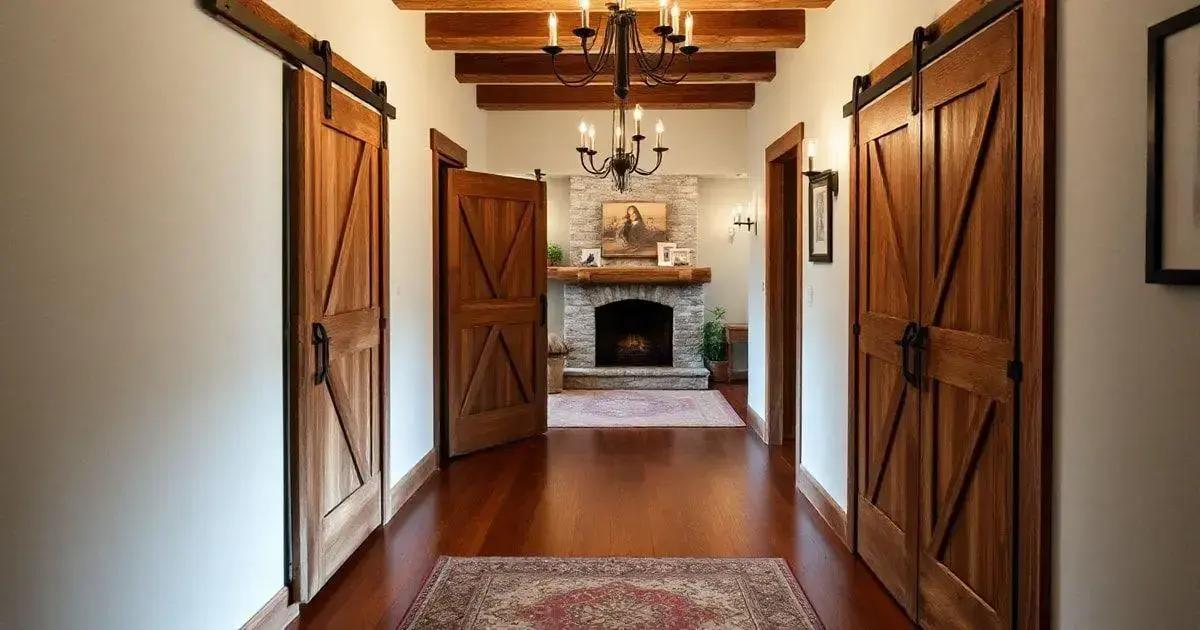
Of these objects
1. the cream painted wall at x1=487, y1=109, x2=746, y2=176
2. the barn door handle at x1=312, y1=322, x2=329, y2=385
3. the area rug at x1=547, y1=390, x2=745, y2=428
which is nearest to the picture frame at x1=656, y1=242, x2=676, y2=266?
the area rug at x1=547, y1=390, x2=745, y2=428

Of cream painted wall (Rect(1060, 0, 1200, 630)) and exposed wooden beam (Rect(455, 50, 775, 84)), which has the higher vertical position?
exposed wooden beam (Rect(455, 50, 775, 84))

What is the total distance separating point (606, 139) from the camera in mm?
7895

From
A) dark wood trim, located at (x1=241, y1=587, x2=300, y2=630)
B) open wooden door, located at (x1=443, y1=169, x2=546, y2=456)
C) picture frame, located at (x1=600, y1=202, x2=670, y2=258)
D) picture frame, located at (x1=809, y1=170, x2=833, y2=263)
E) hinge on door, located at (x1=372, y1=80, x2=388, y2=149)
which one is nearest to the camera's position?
dark wood trim, located at (x1=241, y1=587, x2=300, y2=630)

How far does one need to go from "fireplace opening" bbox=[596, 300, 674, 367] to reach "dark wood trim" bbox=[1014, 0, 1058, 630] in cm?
819

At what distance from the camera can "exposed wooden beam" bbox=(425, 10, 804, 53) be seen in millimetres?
4902

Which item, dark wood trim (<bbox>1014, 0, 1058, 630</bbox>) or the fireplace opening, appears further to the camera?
the fireplace opening

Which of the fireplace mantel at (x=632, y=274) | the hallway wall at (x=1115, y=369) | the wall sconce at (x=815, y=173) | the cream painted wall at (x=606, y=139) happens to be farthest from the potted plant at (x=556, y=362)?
the hallway wall at (x=1115, y=369)

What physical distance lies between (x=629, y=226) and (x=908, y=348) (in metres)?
7.12

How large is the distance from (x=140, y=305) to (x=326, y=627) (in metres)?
1.46

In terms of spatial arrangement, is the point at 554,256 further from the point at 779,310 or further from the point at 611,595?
the point at 611,595

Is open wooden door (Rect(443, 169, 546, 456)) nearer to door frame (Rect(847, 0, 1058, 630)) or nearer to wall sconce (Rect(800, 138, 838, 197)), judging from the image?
wall sconce (Rect(800, 138, 838, 197))

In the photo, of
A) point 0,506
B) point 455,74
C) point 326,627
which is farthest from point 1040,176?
point 455,74

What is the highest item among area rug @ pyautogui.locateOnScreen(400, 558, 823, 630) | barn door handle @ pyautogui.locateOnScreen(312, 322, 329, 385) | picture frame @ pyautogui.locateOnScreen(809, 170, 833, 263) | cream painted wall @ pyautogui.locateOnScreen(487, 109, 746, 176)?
cream painted wall @ pyautogui.locateOnScreen(487, 109, 746, 176)

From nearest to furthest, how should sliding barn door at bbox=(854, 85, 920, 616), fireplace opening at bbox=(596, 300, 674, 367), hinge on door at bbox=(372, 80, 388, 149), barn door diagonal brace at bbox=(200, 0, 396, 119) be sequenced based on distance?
1. barn door diagonal brace at bbox=(200, 0, 396, 119)
2. sliding barn door at bbox=(854, 85, 920, 616)
3. hinge on door at bbox=(372, 80, 388, 149)
4. fireplace opening at bbox=(596, 300, 674, 367)
